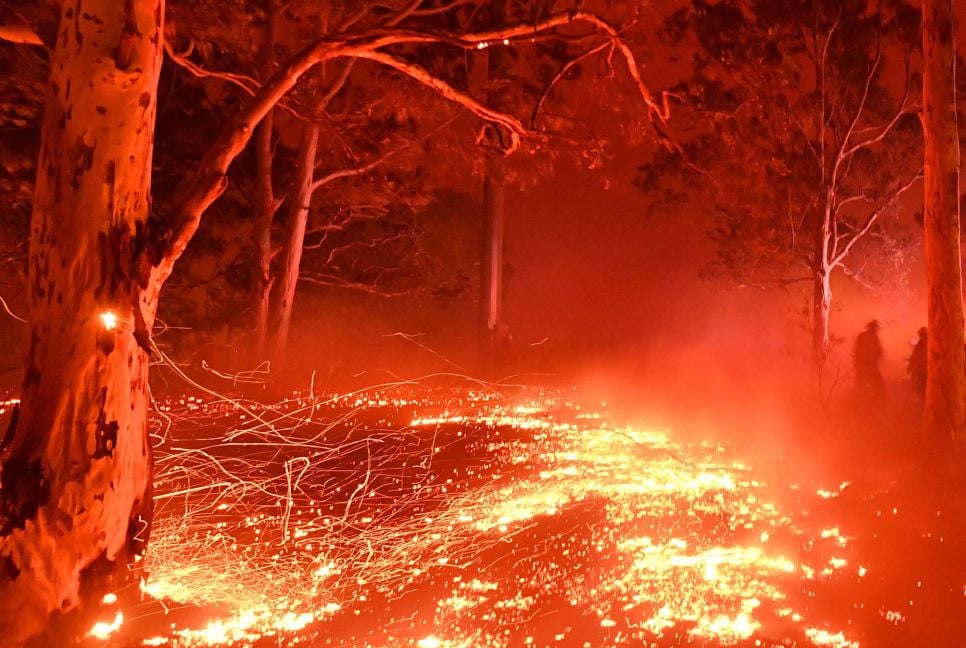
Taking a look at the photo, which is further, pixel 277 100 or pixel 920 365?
pixel 920 365

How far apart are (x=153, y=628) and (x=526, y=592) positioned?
247cm

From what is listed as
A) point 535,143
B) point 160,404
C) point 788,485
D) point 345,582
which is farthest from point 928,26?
point 160,404

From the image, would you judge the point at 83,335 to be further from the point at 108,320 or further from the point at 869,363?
the point at 869,363

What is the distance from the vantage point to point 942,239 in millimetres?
9609

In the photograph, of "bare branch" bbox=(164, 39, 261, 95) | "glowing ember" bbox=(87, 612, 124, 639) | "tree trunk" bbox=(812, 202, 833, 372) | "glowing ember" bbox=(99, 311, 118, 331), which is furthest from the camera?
"tree trunk" bbox=(812, 202, 833, 372)

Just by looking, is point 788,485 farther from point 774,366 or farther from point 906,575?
point 774,366

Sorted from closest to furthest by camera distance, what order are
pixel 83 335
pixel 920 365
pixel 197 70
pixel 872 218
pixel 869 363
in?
pixel 83 335
pixel 197 70
pixel 920 365
pixel 869 363
pixel 872 218

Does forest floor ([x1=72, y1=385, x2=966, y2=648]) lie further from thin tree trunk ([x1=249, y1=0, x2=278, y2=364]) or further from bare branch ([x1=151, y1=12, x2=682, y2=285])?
thin tree trunk ([x1=249, y1=0, x2=278, y2=364])

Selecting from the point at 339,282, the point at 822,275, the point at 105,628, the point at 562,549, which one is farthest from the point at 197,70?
the point at 822,275

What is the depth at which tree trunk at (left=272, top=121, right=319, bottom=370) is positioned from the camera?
1712 cm

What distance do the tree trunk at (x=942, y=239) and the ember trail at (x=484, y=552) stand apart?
99.4 inches

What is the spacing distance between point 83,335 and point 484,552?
345 centimetres

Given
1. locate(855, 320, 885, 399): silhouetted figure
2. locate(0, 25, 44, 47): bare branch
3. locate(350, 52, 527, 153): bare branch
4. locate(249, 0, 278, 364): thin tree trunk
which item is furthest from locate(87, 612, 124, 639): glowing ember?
locate(855, 320, 885, 399): silhouetted figure

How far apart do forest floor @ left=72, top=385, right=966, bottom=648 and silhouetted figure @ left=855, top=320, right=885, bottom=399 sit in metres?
3.91
